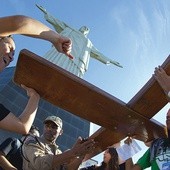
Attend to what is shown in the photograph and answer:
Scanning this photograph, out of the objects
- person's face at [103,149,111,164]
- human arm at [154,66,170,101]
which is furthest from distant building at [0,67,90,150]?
human arm at [154,66,170,101]

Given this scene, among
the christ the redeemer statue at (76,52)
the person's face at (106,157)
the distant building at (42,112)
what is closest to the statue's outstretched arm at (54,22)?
the christ the redeemer statue at (76,52)

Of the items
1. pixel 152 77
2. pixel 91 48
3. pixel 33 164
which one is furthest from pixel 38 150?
pixel 91 48

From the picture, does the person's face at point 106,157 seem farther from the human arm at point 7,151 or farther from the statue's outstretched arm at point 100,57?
the statue's outstretched arm at point 100,57

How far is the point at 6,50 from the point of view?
1.88m

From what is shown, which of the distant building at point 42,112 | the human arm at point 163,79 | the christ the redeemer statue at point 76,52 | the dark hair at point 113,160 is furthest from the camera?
the christ the redeemer statue at point 76,52

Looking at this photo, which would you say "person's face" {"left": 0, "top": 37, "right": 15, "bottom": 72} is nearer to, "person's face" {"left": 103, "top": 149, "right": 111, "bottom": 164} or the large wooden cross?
the large wooden cross

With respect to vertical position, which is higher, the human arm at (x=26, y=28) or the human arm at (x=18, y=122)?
the human arm at (x=26, y=28)

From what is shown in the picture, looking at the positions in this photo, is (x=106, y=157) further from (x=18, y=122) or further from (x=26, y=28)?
(x=26, y=28)

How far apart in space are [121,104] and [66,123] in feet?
38.5

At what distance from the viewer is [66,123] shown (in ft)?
47.0

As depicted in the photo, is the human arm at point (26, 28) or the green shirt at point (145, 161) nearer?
the human arm at point (26, 28)

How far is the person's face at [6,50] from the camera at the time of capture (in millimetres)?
1859

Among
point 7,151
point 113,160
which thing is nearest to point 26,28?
point 7,151

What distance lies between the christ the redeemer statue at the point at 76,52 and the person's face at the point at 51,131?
14.8 m
